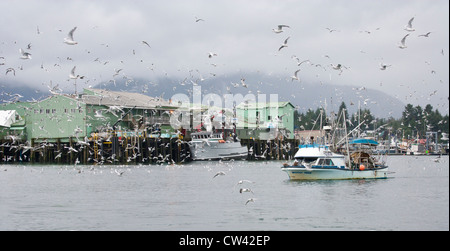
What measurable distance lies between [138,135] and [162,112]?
778 inches

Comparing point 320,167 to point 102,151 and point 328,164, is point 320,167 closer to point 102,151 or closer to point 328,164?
point 328,164

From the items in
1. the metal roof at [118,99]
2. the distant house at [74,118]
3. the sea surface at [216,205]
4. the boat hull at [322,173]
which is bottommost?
the sea surface at [216,205]

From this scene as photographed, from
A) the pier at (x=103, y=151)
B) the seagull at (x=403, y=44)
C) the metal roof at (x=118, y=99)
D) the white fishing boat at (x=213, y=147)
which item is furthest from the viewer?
the white fishing boat at (x=213, y=147)

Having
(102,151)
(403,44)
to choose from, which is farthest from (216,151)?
(403,44)

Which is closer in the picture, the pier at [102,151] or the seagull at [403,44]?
the seagull at [403,44]

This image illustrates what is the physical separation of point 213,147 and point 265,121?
2910 centimetres

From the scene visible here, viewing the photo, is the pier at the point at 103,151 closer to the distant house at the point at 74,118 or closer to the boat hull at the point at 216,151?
the boat hull at the point at 216,151

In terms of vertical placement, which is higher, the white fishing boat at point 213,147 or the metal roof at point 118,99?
the metal roof at point 118,99

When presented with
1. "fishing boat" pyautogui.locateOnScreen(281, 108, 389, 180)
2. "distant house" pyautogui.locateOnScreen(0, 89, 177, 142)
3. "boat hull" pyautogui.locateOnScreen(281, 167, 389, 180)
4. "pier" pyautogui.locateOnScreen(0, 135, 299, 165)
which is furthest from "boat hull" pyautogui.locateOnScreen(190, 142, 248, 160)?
"boat hull" pyautogui.locateOnScreen(281, 167, 389, 180)

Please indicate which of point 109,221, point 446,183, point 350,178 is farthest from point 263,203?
point 446,183

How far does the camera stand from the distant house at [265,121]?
113 m

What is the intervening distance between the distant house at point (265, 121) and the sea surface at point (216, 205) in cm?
5999

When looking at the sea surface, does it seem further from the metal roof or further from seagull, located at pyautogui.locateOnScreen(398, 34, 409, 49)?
the metal roof

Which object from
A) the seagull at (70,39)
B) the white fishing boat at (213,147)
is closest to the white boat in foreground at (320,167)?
the seagull at (70,39)
